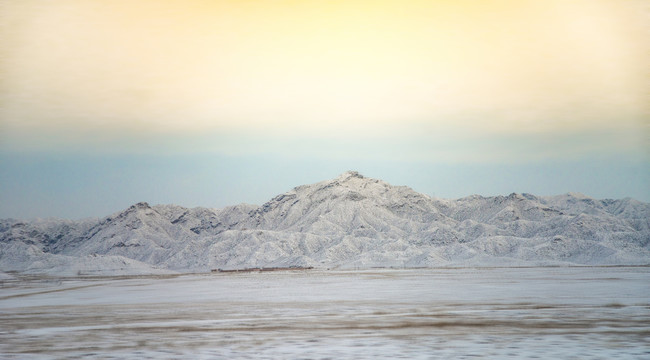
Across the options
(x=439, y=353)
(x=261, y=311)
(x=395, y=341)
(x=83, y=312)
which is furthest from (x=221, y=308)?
(x=439, y=353)

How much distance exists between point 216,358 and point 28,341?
36.5 feet

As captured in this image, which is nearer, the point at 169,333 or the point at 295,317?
the point at 169,333

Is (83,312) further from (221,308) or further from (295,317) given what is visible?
(295,317)

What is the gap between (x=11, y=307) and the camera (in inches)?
2201

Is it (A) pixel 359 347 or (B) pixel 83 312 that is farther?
(B) pixel 83 312

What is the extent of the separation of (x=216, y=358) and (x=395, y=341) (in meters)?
8.28

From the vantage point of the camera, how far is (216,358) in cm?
2625

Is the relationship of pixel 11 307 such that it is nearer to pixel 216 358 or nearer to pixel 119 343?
pixel 119 343

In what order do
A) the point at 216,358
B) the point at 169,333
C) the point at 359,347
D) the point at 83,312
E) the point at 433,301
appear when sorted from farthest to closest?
the point at 433,301, the point at 83,312, the point at 169,333, the point at 359,347, the point at 216,358

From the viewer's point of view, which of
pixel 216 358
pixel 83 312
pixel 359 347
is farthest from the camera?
pixel 83 312

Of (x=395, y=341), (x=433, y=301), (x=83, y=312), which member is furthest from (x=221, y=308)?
(x=395, y=341)

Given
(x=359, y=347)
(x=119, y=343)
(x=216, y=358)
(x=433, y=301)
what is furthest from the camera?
(x=433, y=301)

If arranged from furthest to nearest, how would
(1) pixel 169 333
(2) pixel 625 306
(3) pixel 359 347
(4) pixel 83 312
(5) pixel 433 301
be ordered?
(5) pixel 433 301 < (4) pixel 83 312 < (2) pixel 625 306 < (1) pixel 169 333 < (3) pixel 359 347

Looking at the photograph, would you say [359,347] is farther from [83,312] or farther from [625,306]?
[83,312]
